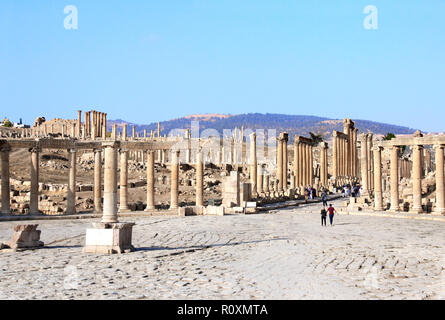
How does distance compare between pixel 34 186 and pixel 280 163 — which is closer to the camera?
pixel 34 186

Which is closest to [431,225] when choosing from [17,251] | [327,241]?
[327,241]

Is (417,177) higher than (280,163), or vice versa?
(280,163)

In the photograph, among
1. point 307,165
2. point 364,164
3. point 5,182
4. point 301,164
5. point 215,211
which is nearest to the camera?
point 5,182

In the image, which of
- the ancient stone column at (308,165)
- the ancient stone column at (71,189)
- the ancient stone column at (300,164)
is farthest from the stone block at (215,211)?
the ancient stone column at (308,165)

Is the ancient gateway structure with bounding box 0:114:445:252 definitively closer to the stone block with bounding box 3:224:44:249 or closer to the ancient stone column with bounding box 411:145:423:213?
the ancient stone column with bounding box 411:145:423:213

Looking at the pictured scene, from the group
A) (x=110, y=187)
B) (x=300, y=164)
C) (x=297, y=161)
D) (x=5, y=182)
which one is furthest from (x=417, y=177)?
(x=5, y=182)

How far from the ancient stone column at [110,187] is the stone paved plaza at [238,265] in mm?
1320

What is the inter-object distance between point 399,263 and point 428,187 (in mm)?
26901

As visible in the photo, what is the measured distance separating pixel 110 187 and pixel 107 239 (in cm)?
338

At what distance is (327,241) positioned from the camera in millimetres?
18812

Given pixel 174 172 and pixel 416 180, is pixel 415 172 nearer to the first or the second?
pixel 416 180

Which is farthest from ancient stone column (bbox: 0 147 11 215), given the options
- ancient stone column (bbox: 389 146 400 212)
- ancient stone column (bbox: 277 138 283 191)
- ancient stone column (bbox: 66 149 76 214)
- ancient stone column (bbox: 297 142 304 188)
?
ancient stone column (bbox: 297 142 304 188)

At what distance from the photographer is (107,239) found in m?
15.9
